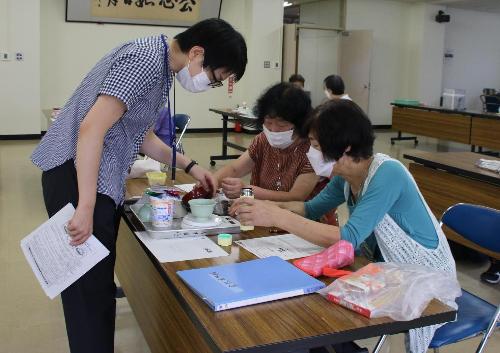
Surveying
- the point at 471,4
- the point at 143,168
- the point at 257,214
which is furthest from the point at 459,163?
the point at 471,4

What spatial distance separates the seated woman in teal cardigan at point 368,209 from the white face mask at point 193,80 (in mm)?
352

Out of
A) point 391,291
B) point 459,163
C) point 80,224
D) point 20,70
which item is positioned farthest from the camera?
point 20,70

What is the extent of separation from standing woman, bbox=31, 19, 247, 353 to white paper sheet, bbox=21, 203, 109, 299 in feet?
0.12

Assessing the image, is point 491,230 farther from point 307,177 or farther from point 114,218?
point 114,218

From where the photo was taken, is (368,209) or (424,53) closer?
(368,209)

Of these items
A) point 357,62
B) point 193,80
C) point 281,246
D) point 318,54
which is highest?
point 318,54

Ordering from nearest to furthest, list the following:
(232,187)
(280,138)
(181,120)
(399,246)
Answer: (399,246)
(232,187)
(280,138)
(181,120)

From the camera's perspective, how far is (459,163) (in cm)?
348

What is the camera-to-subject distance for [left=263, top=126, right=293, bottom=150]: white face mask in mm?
2236

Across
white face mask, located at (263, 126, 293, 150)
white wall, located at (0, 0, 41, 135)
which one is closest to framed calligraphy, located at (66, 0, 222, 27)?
white wall, located at (0, 0, 41, 135)

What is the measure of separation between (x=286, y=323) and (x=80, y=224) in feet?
2.00

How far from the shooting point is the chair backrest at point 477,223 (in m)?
1.92

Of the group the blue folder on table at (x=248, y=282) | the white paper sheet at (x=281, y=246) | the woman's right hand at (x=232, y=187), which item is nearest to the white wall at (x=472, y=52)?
the woman's right hand at (x=232, y=187)

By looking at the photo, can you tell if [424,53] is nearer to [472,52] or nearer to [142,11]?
[472,52]
